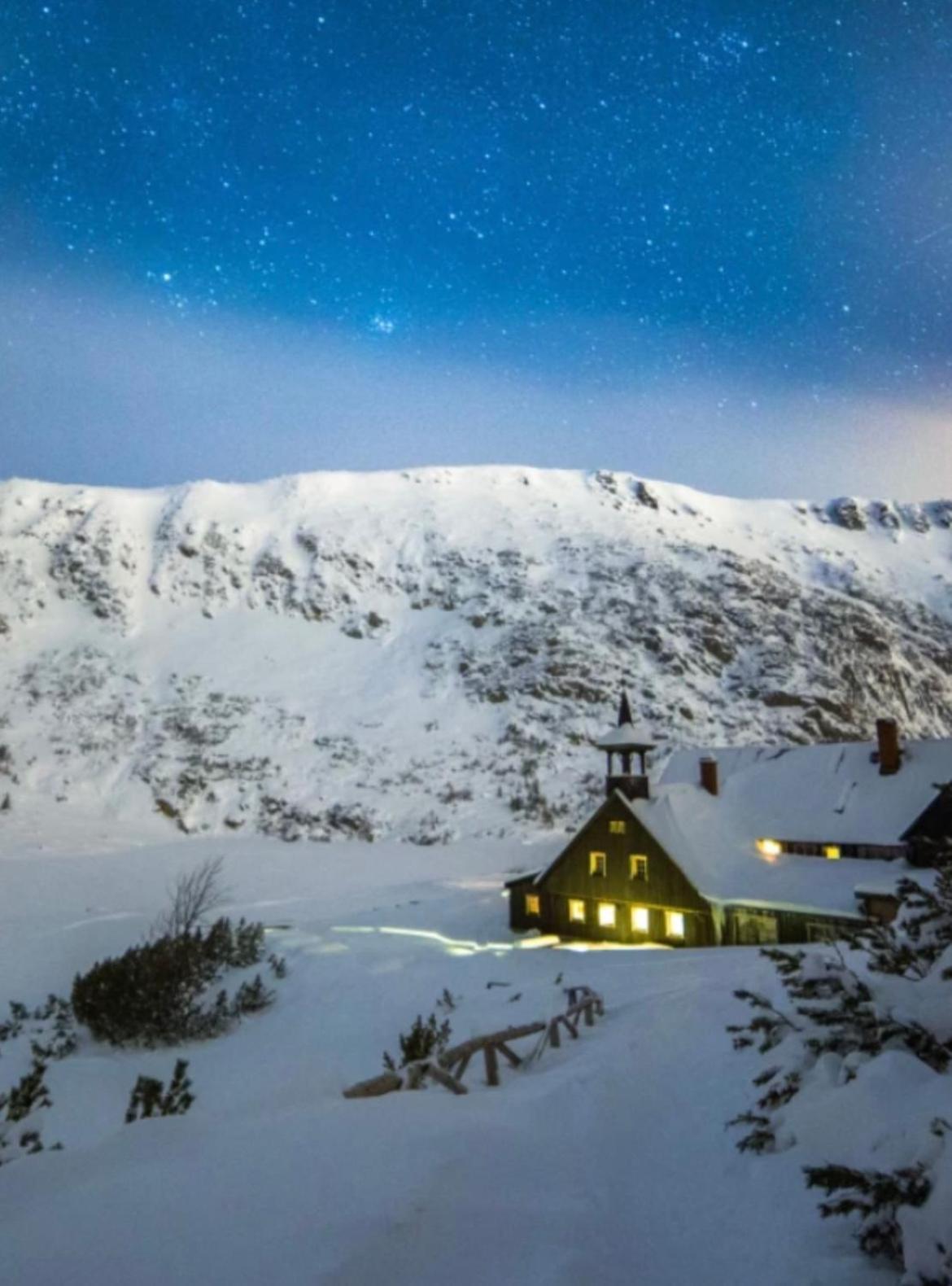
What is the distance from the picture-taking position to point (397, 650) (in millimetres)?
82125

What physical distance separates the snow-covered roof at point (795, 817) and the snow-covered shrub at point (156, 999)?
16.5 metres

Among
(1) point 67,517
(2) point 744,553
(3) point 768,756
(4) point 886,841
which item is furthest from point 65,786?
(2) point 744,553

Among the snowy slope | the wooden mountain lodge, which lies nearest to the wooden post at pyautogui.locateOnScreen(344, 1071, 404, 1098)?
the snowy slope

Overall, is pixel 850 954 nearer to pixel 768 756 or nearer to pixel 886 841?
pixel 886 841

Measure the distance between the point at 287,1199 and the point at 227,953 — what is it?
22399 millimetres

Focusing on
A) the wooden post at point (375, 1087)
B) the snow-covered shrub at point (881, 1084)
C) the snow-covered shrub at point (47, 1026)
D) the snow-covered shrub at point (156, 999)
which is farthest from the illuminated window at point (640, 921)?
the snow-covered shrub at point (881, 1084)

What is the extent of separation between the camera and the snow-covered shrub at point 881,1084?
3.23 metres

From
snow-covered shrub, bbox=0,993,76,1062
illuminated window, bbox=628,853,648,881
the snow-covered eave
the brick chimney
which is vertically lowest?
snow-covered shrub, bbox=0,993,76,1062

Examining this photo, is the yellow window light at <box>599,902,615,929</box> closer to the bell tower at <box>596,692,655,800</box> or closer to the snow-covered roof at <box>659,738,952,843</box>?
the bell tower at <box>596,692,655,800</box>

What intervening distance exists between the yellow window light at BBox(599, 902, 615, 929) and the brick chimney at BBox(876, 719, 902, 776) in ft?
39.5

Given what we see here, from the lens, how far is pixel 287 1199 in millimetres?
4910

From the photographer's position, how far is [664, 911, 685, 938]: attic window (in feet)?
89.8

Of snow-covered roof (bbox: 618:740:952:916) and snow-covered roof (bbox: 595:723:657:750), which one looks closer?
snow-covered roof (bbox: 618:740:952:916)

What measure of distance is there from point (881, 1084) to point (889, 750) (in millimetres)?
28010
